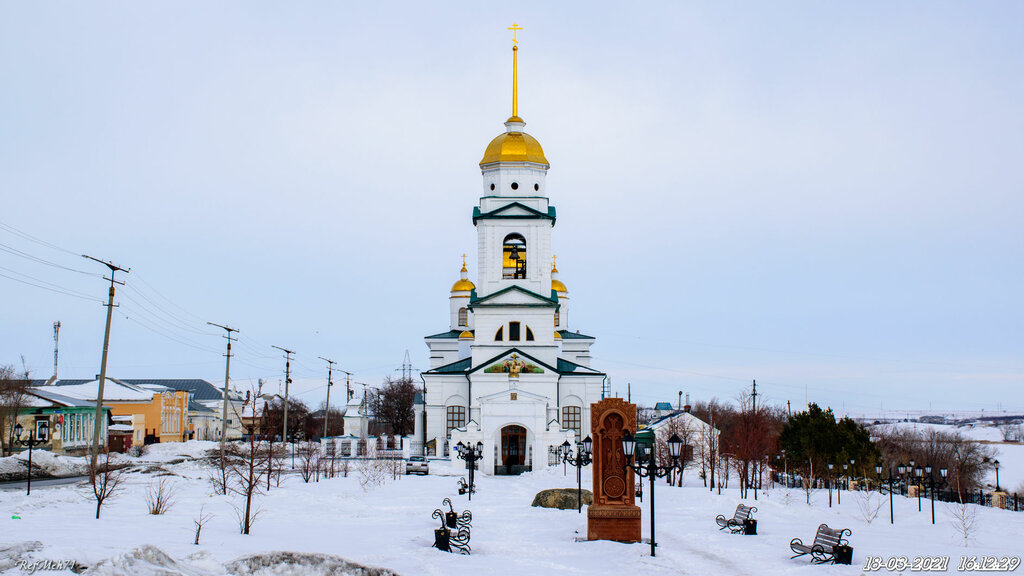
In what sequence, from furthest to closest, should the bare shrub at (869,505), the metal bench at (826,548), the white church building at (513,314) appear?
1. the white church building at (513,314)
2. the bare shrub at (869,505)
3. the metal bench at (826,548)

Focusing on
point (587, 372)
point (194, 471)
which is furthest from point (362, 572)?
point (587, 372)

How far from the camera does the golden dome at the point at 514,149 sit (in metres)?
50.3

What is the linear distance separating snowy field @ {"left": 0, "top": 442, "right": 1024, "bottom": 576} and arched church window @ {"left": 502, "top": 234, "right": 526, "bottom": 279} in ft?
67.8

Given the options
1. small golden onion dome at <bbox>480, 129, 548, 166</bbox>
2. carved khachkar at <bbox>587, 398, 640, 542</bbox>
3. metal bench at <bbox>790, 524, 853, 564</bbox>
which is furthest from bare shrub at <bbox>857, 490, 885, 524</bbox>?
small golden onion dome at <bbox>480, 129, 548, 166</bbox>

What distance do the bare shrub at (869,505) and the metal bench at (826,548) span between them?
9.07 meters

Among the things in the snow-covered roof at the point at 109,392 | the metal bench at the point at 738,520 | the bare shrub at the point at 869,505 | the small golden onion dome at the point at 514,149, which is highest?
the small golden onion dome at the point at 514,149

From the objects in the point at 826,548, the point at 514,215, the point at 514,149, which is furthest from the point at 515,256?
the point at 826,548

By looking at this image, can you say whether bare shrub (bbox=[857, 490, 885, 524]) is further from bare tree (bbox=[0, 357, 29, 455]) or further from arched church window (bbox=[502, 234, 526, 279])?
bare tree (bbox=[0, 357, 29, 455])

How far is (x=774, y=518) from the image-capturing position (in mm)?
24750

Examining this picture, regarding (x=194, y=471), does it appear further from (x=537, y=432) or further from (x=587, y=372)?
(x=587, y=372)

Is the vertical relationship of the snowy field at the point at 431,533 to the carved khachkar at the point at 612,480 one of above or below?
below

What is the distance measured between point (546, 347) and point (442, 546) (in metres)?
32.1


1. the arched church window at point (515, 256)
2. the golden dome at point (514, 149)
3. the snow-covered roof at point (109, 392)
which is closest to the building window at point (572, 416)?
the arched church window at point (515, 256)

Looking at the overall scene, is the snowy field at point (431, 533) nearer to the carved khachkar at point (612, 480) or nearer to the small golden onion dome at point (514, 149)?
the carved khachkar at point (612, 480)
